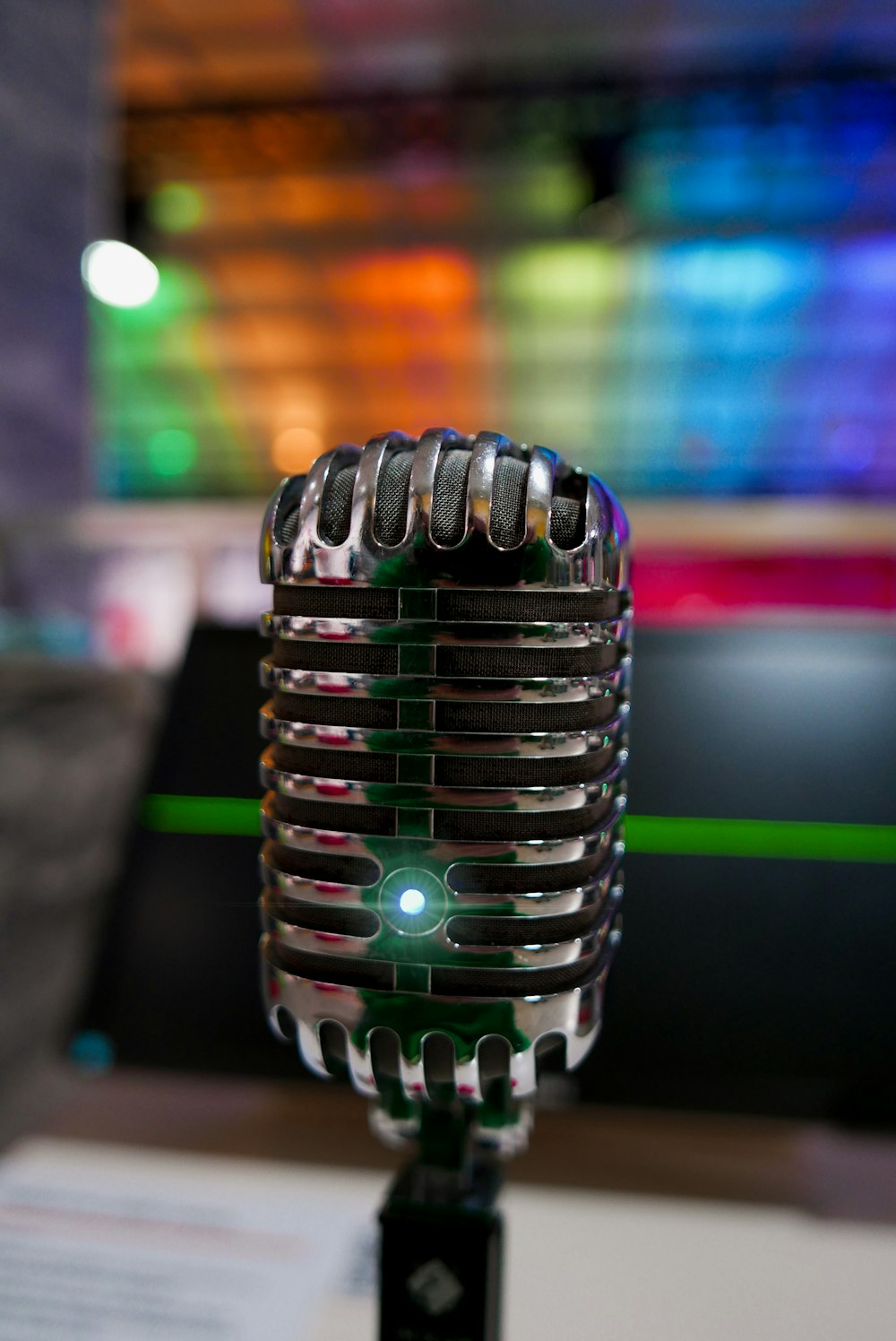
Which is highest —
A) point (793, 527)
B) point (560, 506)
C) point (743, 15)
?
point (743, 15)

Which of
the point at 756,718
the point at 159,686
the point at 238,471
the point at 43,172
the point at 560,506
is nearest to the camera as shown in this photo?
the point at 560,506

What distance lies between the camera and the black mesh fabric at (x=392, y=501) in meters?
0.41

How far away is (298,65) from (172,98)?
1052 mm

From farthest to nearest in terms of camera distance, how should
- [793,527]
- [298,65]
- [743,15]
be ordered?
[298,65] → [743,15] → [793,527]

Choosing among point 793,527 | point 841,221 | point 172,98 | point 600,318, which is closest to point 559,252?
point 600,318

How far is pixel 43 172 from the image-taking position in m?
2.88

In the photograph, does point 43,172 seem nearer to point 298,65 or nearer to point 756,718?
point 756,718

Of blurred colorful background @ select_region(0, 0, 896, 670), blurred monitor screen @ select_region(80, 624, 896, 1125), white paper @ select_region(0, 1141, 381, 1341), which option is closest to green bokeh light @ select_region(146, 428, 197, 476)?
blurred colorful background @ select_region(0, 0, 896, 670)

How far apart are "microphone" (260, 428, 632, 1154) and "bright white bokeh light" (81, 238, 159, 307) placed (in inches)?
122

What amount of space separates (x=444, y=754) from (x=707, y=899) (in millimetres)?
502

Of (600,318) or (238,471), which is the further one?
(238,471)

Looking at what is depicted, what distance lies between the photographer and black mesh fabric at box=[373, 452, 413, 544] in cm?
41

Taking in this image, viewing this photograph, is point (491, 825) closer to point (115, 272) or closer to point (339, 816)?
point (339, 816)

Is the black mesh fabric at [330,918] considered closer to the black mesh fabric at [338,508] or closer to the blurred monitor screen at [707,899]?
the black mesh fabric at [338,508]
